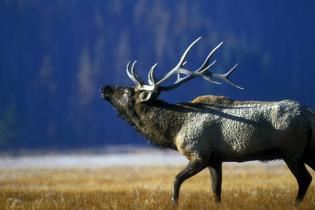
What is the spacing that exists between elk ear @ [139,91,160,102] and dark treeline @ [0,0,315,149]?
3718 inches

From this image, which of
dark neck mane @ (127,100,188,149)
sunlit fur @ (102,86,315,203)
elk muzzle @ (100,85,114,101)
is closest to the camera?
sunlit fur @ (102,86,315,203)

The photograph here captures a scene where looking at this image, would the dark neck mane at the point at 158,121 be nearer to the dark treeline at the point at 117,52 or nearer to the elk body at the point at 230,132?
the elk body at the point at 230,132

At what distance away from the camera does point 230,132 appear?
38.1 ft

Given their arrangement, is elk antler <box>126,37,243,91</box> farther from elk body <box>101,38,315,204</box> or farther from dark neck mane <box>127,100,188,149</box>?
dark neck mane <box>127,100,188,149</box>

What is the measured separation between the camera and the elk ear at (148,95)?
41.4 feet

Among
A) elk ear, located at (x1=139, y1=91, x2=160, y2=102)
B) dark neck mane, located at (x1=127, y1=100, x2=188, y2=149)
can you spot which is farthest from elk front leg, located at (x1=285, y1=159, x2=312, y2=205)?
elk ear, located at (x1=139, y1=91, x2=160, y2=102)

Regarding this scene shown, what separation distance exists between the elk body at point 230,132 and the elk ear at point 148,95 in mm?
49

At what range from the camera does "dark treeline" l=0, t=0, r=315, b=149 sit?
120000 mm

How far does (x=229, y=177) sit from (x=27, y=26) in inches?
5502

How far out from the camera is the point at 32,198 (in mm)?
13695

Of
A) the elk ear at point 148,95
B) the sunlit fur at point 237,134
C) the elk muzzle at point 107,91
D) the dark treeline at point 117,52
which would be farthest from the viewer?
the dark treeline at point 117,52

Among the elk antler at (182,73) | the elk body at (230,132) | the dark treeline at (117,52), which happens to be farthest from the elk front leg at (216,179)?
the dark treeline at (117,52)

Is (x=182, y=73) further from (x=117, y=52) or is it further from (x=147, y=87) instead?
(x=117, y=52)

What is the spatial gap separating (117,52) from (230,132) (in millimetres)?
135520
